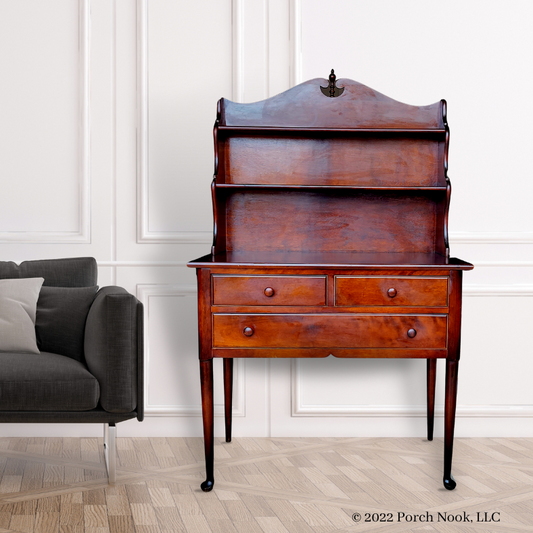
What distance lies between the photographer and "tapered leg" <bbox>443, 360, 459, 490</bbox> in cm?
250

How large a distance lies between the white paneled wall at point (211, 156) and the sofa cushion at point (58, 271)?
0.37 metres

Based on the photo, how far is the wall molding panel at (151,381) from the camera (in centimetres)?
323

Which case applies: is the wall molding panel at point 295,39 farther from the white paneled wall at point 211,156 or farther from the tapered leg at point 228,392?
the tapered leg at point 228,392

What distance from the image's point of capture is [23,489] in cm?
247

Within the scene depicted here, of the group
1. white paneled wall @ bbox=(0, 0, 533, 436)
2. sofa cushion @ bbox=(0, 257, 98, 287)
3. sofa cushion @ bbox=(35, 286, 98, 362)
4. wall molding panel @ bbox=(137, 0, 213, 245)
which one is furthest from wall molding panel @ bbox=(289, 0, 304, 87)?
sofa cushion @ bbox=(35, 286, 98, 362)

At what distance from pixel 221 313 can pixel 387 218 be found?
102 centimetres

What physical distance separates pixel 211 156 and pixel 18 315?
1.18 metres

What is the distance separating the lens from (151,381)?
325 centimetres

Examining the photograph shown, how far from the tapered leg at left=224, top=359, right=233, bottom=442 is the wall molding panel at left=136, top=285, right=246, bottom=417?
0.13m

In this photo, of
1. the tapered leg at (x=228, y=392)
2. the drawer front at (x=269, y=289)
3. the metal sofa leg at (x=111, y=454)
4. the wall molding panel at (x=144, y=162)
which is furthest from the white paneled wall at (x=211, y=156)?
the drawer front at (x=269, y=289)

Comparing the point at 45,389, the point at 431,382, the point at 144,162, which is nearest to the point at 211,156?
the point at 144,162

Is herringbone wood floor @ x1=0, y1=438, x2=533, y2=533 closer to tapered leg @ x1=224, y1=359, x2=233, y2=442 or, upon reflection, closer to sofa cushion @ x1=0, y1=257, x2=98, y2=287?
tapered leg @ x1=224, y1=359, x2=233, y2=442

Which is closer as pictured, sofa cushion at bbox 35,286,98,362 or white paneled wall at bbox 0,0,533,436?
sofa cushion at bbox 35,286,98,362

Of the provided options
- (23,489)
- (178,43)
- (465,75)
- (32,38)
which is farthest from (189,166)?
(23,489)
